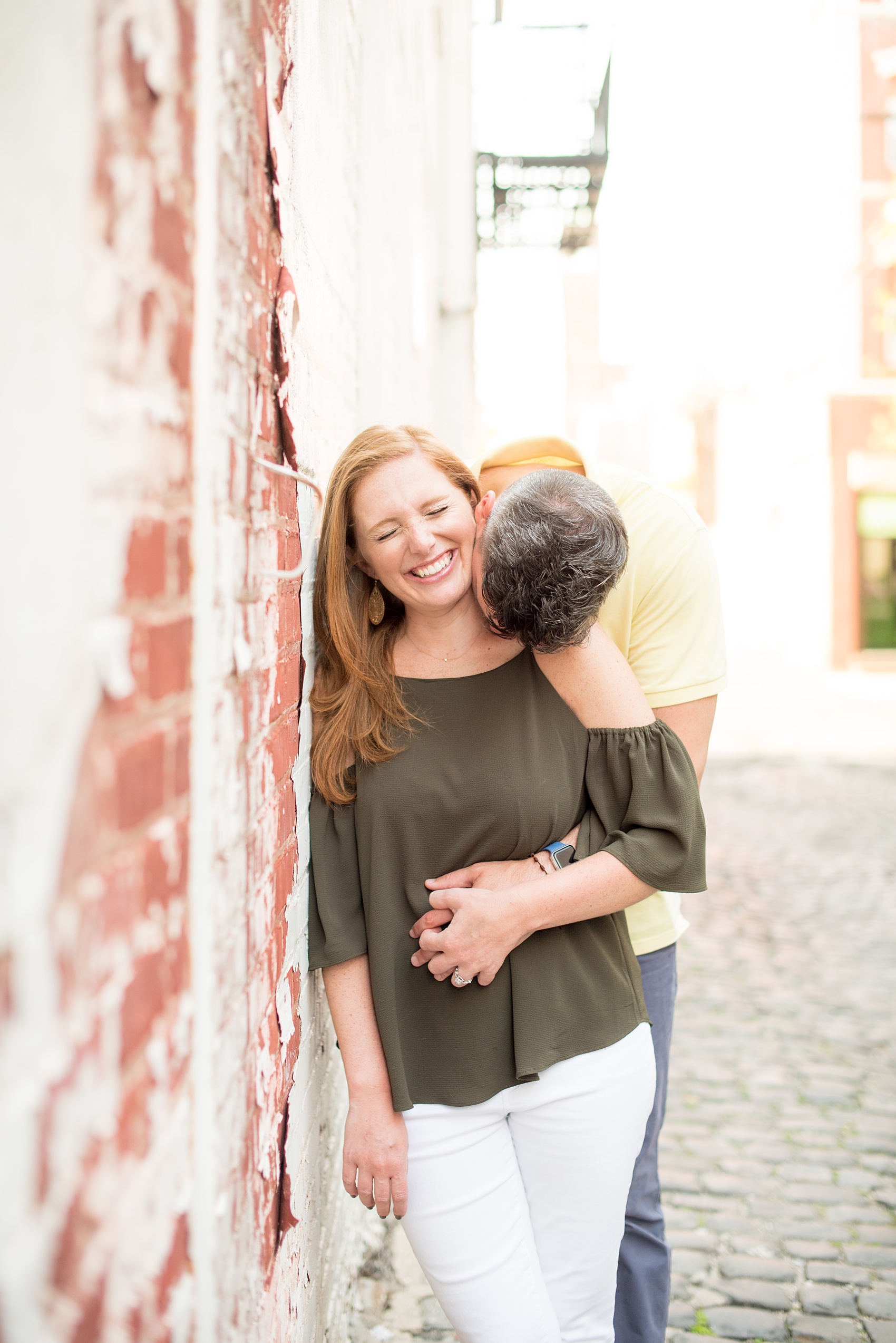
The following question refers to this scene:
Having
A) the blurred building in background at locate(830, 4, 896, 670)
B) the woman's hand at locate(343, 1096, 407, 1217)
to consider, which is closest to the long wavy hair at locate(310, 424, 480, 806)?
the woman's hand at locate(343, 1096, 407, 1217)

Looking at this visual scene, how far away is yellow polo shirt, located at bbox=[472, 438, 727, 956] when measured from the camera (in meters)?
2.09

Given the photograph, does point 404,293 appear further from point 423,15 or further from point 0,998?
point 0,998

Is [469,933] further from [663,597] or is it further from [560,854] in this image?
[663,597]

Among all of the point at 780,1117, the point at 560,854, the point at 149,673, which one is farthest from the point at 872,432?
the point at 149,673

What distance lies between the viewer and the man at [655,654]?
6.88 ft

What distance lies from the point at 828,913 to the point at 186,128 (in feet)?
20.8

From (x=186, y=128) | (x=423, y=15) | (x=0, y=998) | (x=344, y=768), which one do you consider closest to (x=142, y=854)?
(x=0, y=998)

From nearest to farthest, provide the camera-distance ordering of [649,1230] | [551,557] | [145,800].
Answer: [145,800] < [551,557] < [649,1230]

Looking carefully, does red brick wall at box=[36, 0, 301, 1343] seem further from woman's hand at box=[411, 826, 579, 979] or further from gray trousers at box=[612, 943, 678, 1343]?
gray trousers at box=[612, 943, 678, 1343]

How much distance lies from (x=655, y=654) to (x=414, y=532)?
0.57 m

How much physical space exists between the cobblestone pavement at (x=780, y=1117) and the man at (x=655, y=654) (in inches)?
27.1

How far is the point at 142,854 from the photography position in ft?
2.98

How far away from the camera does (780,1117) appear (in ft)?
13.3

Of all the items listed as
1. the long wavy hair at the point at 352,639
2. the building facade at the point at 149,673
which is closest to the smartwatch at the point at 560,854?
the long wavy hair at the point at 352,639
